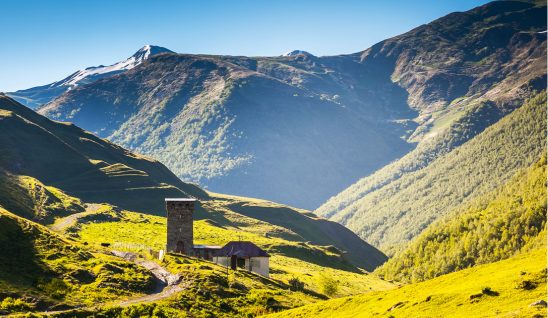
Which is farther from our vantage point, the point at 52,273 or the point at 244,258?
the point at 244,258

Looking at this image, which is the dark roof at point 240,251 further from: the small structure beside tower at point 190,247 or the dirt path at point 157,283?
the dirt path at point 157,283

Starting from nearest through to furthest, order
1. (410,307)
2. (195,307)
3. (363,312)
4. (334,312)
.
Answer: (410,307), (363,312), (334,312), (195,307)

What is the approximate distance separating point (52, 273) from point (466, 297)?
197 feet

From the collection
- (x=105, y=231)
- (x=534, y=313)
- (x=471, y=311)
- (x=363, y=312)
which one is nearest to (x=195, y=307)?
(x=363, y=312)

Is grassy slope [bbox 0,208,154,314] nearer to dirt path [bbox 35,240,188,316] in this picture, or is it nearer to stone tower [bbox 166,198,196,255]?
dirt path [bbox 35,240,188,316]

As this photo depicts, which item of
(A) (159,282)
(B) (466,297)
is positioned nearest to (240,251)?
(A) (159,282)

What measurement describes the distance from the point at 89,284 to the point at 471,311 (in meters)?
58.2

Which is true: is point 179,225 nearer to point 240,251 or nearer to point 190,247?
point 190,247

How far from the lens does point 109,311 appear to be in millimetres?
→ 81000

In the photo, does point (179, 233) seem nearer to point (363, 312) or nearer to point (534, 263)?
point (363, 312)

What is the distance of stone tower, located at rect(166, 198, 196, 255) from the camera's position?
13138 cm

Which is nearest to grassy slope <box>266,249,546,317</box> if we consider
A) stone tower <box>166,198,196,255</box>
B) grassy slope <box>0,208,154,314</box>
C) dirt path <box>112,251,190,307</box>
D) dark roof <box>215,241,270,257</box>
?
dirt path <box>112,251,190,307</box>

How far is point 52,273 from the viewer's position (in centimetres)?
9175

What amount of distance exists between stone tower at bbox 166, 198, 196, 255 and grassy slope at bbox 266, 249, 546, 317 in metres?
53.8
